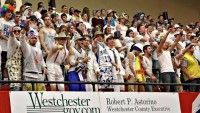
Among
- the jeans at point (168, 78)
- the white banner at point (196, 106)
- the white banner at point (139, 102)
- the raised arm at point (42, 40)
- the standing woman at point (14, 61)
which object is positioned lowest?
the white banner at point (196, 106)

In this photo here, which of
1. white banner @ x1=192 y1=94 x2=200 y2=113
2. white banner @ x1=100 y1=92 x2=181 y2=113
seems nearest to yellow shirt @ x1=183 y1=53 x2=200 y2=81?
white banner @ x1=192 y1=94 x2=200 y2=113

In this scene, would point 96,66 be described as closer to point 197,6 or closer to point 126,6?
point 126,6

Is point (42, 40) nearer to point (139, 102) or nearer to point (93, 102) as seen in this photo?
point (93, 102)

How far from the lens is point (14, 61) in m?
9.27

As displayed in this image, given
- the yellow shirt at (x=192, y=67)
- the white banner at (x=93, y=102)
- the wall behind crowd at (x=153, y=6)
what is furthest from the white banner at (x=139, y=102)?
the wall behind crowd at (x=153, y=6)

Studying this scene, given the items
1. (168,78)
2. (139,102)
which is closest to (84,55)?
(139,102)

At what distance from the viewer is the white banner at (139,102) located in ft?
33.5

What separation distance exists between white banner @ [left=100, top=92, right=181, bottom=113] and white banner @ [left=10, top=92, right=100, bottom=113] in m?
0.29

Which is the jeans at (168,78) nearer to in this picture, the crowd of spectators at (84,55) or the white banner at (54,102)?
the crowd of spectators at (84,55)

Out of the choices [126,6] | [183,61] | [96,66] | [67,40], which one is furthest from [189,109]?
[126,6]

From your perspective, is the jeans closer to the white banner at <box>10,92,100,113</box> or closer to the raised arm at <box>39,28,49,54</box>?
the white banner at <box>10,92,100,113</box>

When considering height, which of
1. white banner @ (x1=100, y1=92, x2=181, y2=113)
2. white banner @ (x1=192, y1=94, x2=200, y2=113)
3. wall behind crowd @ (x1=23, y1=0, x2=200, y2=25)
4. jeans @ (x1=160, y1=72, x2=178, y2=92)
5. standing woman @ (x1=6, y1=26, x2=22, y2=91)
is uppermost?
wall behind crowd @ (x1=23, y1=0, x2=200, y2=25)

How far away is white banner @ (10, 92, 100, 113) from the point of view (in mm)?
8844

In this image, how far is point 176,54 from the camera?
13203 mm
